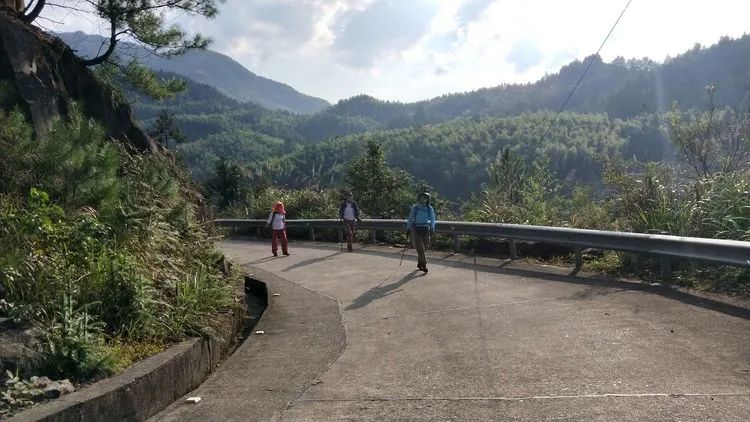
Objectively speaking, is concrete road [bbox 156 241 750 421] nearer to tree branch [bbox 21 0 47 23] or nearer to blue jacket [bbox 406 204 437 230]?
blue jacket [bbox 406 204 437 230]

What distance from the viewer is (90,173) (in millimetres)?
7777

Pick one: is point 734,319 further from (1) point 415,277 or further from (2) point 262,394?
(1) point 415,277

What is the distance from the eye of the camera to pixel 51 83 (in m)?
10.5

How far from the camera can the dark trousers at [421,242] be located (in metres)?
11.5

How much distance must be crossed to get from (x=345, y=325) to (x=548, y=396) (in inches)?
133

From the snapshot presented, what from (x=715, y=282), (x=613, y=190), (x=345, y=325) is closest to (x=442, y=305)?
(x=345, y=325)

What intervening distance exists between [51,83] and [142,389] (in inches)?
306

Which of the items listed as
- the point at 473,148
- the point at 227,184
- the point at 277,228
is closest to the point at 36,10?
the point at 277,228

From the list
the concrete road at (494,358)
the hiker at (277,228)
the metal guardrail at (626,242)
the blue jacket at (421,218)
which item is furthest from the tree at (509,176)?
the concrete road at (494,358)

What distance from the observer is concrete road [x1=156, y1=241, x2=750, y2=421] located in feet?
14.4

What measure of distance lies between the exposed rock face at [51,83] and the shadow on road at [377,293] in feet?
16.4

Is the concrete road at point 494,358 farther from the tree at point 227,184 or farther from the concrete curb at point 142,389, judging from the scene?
the tree at point 227,184

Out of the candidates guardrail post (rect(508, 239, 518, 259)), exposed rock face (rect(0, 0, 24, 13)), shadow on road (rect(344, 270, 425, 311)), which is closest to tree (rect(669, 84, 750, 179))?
guardrail post (rect(508, 239, 518, 259))

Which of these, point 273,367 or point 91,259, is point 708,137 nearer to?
point 273,367
